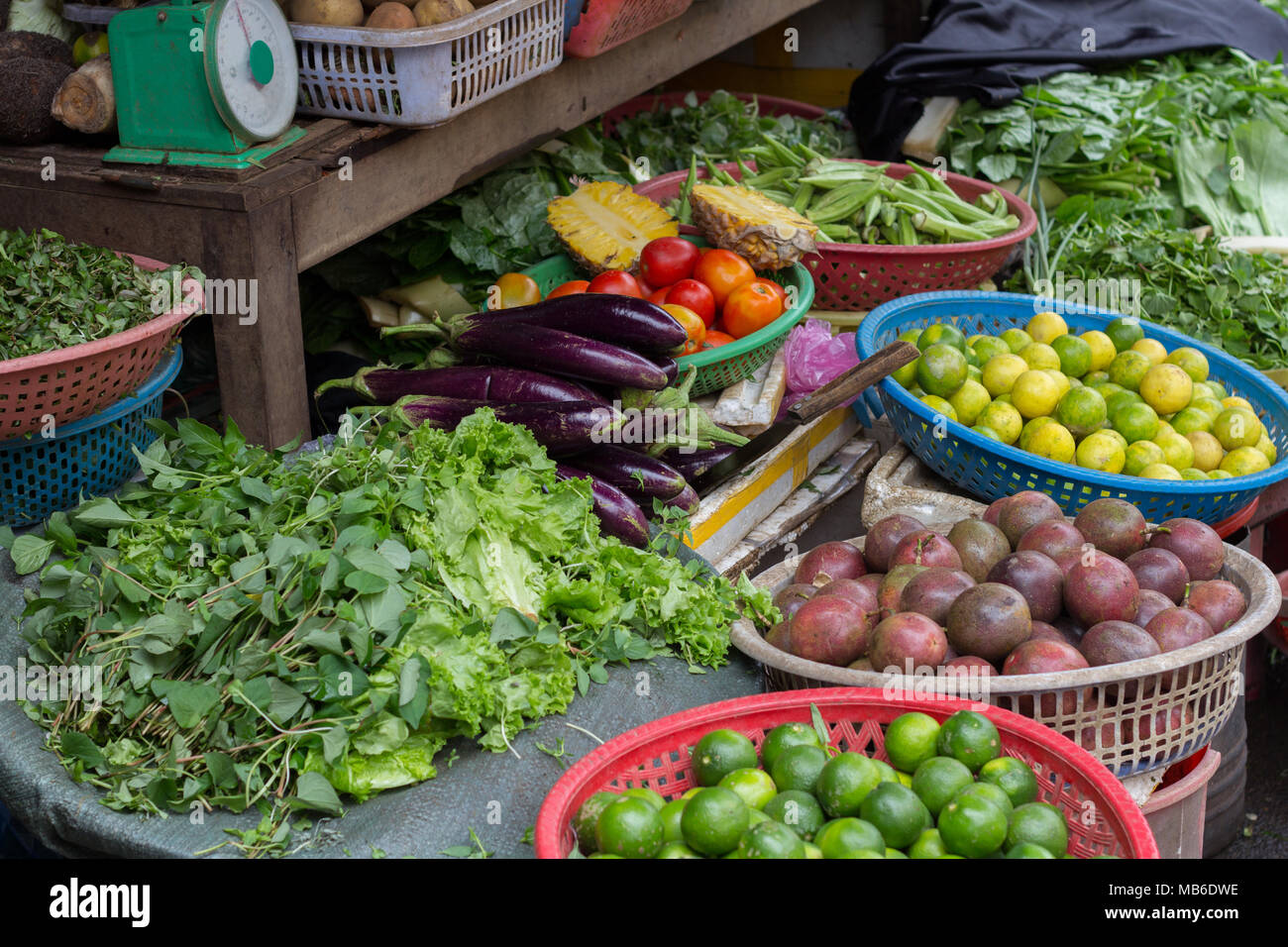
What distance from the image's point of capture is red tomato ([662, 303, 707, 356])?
9.47 feet

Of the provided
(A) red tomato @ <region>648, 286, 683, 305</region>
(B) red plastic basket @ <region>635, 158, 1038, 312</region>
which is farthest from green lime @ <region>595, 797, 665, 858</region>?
(B) red plastic basket @ <region>635, 158, 1038, 312</region>

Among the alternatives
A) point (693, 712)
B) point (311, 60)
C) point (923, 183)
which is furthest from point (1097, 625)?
point (923, 183)

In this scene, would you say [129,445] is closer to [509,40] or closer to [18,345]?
[18,345]

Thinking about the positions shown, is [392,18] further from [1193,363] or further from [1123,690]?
[1193,363]

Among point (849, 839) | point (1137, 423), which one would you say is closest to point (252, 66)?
point (849, 839)

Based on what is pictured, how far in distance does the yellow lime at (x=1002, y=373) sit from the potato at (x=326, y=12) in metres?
1.79

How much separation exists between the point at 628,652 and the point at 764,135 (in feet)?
9.59

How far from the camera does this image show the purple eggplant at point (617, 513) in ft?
7.55

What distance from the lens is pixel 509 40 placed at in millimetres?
2863

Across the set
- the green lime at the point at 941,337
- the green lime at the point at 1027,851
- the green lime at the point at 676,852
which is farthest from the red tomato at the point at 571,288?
the green lime at the point at 1027,851

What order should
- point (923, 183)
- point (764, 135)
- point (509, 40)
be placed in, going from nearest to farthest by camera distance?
point (509, 40)
point (923, 183)
point (764, 135)

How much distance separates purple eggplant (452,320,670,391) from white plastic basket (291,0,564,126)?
571 mm

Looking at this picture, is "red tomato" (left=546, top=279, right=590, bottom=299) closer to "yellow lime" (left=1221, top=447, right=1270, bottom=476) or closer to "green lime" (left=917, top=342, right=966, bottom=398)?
"green lime" (left=917, top=342, right=966, bottom=398)

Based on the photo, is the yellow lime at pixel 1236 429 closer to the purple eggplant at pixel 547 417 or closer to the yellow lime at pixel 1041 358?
the yellow lime at pixel 1041 358
